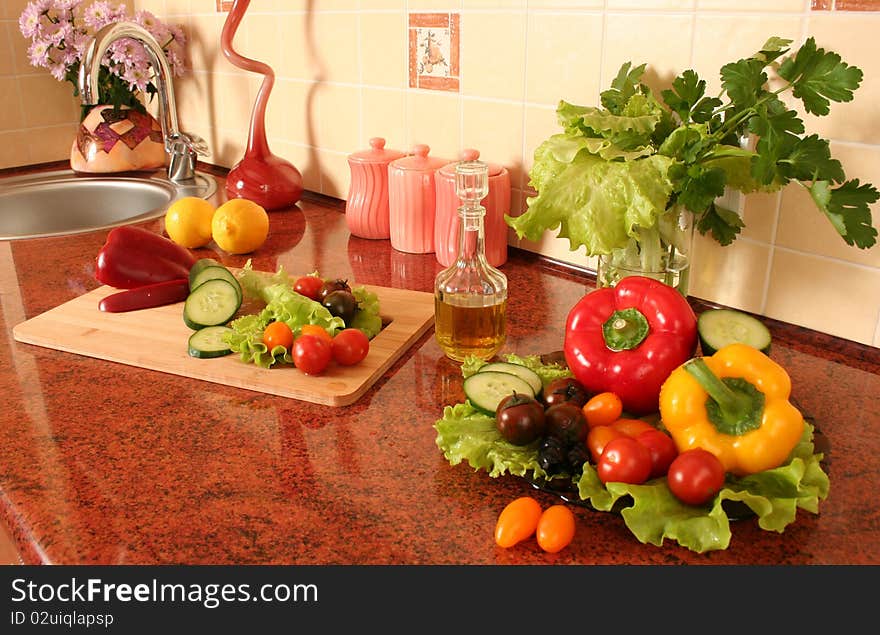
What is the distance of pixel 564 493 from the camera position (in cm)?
76

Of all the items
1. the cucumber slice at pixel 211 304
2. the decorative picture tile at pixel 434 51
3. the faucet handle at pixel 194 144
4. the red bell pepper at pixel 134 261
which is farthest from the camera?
the faucet handle at pixel 194 144

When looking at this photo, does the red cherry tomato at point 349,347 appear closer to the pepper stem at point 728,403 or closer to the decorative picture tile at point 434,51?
the pepper stem at point 728,403

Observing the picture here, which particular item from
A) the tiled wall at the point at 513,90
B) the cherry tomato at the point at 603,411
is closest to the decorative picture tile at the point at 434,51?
the tiled wall at the point at 513,90

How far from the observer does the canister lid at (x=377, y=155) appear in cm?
151

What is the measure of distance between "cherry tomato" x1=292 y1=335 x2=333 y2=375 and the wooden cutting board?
0.02 metres

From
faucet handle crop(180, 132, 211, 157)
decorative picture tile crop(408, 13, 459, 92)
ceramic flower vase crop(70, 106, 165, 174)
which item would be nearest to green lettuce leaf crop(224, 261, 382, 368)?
decorative picture tile crop(408, 13, 459, 92)

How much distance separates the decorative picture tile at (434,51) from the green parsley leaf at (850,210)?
76 centimetres

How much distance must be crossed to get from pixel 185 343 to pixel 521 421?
53 cm

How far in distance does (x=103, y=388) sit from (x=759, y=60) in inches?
34.9

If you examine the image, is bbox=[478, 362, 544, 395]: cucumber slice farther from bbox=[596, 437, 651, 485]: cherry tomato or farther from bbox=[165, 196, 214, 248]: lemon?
bbox=[165, 196, 214, 248]: lemon

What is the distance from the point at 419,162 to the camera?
1.44m

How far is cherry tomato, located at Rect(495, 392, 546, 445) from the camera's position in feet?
2.51

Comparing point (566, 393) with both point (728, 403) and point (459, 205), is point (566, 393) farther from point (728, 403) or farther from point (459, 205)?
point (459, 205)
